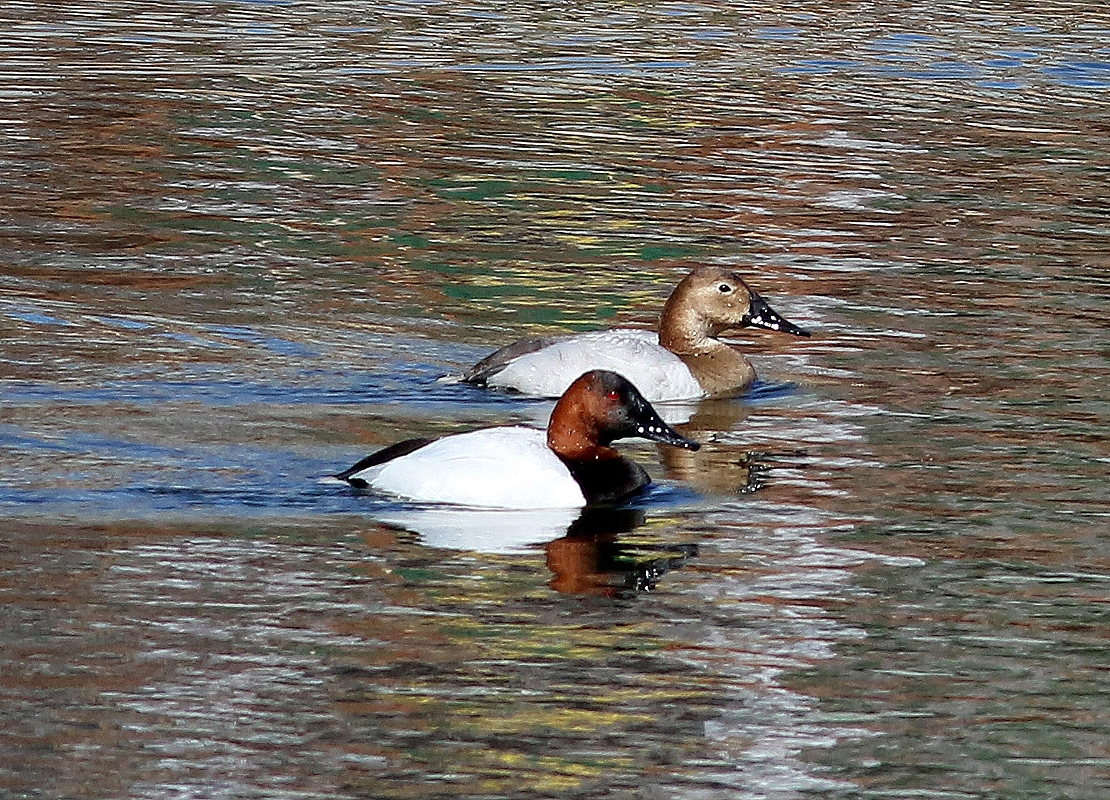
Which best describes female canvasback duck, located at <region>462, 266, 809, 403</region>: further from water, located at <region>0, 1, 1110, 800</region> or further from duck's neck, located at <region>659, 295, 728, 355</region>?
water, located at <region>0, 1, 1110, 800</region>

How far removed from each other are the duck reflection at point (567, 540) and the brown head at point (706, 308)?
10.7 feet

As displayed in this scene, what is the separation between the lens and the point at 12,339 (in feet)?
40.2

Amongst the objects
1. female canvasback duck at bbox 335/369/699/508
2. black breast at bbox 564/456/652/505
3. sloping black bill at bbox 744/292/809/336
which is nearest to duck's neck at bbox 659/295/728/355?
sloping black bill at bbox 744/292/809/336

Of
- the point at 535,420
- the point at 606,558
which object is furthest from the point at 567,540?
the point at 535,420

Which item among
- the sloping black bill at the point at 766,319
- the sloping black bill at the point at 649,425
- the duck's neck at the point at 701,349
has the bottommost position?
the duck's neck at the point at 701,349

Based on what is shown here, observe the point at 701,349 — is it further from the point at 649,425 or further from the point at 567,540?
the point at 567,540

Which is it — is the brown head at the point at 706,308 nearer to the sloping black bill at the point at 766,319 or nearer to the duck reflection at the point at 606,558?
the sloping black bill at the point at 766,319

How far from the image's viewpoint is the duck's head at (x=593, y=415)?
984 cm

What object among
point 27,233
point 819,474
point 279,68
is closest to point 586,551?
point 819,474

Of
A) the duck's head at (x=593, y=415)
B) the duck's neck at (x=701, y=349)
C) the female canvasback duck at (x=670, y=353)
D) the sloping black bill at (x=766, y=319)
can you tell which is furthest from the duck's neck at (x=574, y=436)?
the sloping black bill at (x=766, y=319)

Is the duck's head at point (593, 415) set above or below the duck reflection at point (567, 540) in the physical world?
above

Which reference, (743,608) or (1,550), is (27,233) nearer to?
(1,550)

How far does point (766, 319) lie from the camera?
12695 mm

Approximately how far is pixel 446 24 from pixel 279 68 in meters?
3.90
